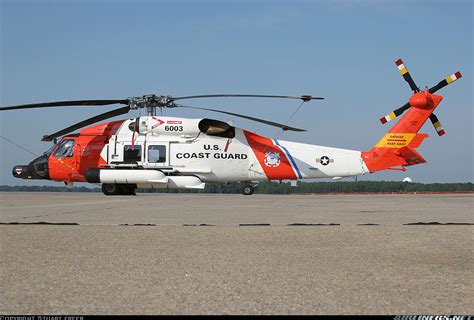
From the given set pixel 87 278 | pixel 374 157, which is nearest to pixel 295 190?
pixel 374 157

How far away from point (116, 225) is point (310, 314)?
18.8ft

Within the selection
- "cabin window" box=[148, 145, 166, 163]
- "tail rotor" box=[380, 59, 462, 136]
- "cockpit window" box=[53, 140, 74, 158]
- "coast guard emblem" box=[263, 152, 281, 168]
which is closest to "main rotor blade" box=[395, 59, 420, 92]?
"tail rotor" box=[380, 59, 462, 136]

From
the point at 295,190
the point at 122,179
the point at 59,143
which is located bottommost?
the point at 295,190

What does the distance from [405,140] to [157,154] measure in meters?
12.5

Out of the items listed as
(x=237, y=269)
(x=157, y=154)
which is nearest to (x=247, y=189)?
(x=157, y=154)

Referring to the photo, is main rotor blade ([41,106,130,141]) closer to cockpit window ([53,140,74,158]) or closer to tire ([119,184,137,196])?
cockpit window ([53,140,74,158])

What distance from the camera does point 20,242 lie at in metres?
6.94

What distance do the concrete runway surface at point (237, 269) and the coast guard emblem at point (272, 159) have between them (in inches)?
666

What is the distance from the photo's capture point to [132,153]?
2544 centimetres

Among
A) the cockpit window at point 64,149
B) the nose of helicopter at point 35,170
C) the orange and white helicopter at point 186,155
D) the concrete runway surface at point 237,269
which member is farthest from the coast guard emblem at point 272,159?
the concrete runway surface at point 237,269

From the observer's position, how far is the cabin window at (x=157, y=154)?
25453mm

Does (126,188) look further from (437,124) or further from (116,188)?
(437,124)

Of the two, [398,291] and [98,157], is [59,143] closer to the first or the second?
[98,157]

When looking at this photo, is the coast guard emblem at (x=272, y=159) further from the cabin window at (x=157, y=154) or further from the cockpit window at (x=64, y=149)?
the cockpit window at (x=64, y=149)
